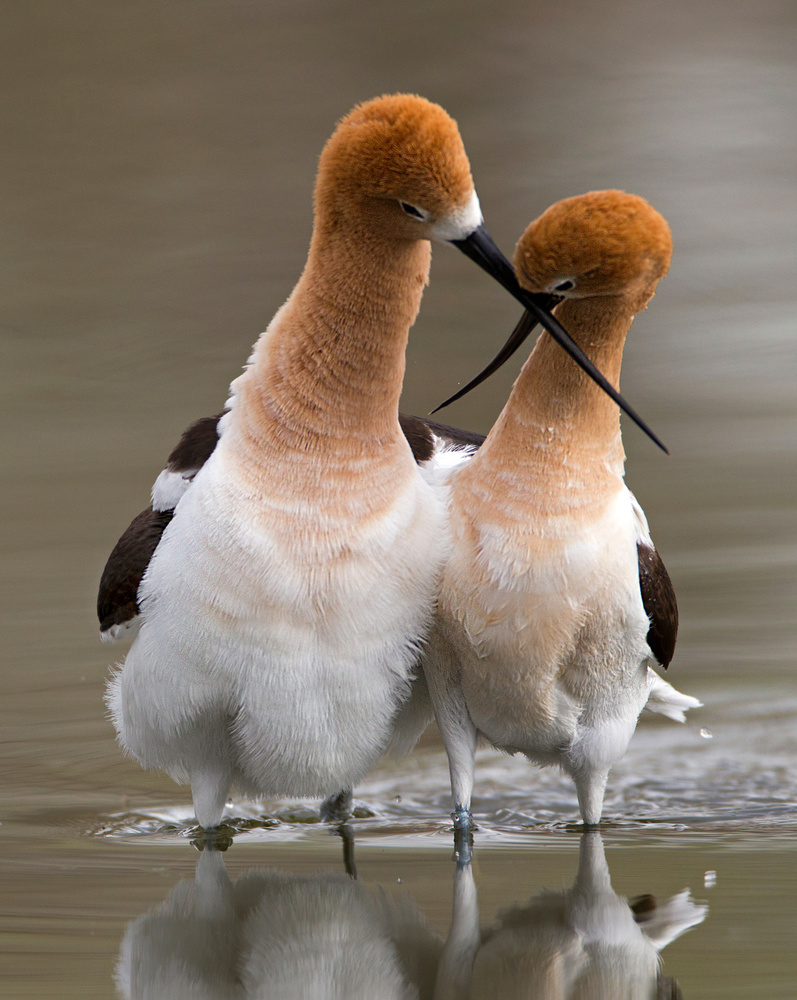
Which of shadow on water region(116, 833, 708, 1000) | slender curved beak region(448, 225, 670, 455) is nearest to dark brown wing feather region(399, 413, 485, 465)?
slender curved beak region(448, 225, 670, 455)

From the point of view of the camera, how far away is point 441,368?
7.65 m

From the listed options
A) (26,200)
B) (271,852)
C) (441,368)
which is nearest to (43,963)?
(271,852)

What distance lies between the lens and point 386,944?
316 cm

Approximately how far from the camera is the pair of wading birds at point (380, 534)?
3799mm

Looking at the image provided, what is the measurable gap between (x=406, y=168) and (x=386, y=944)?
1.69 m

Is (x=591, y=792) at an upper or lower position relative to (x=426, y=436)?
lower

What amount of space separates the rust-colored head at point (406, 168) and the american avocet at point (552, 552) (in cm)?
21

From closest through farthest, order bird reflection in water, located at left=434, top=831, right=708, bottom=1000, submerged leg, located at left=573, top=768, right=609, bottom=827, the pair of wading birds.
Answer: bird reflection in water, located at left=434, top=831, right=708, bottom=1000
the pair of wading birds
submerged leg, located at left=573, top=768, right=609, bottom=827

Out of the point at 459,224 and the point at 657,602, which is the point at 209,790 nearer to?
the point at 657,602

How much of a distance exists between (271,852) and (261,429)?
3.55ft

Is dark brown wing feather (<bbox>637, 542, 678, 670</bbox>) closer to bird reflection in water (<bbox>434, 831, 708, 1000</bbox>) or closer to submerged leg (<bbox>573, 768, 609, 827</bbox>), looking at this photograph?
submerged leg (<bbox>573, 768, 609, 827</bbox>)

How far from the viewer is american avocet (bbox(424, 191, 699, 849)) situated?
381 centimetres

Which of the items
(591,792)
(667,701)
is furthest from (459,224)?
(667,701)

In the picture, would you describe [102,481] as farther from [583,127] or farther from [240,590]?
[583,127]
